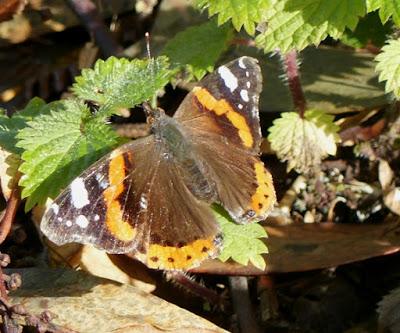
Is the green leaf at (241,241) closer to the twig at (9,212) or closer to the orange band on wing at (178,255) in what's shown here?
the orange band on wing at (178,255)

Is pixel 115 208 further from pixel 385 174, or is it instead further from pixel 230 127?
pixel 385 174

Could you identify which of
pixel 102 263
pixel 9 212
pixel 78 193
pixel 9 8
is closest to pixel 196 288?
pixel 102 263

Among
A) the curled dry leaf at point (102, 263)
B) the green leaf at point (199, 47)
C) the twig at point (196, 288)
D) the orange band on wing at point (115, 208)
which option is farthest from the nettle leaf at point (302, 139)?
the orange band on wing at point (115, 208)

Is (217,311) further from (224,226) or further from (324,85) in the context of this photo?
(324,85)

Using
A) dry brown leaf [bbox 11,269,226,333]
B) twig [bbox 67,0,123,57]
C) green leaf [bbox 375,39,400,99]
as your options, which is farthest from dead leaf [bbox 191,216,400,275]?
twig [bbox 67,0,123,57]

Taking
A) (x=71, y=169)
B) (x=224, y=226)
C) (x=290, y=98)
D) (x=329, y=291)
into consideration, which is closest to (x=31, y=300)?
(x=71, y=169)

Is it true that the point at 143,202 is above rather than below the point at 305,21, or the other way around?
below

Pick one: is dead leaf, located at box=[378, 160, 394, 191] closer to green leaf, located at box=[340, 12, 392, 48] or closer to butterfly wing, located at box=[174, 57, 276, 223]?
green leaf, located at box=[340, 12, 392, 48]
